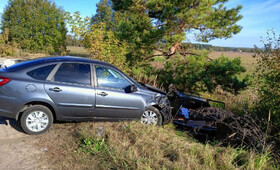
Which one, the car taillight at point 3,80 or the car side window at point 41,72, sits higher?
the car side window at point 41,72

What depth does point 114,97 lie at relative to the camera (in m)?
4.62

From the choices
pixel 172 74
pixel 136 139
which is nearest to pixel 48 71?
pixel 136 139

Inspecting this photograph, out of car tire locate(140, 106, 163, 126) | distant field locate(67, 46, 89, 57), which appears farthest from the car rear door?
distant field locate(67, 46, 89, 57)

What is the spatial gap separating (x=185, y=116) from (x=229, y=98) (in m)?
4.58

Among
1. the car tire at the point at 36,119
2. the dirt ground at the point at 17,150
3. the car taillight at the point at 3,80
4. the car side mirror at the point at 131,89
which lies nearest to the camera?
the dirt ground at the point at 17,150

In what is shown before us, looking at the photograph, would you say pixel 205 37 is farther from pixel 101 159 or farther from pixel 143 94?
pixel 101 159

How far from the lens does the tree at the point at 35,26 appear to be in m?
26.5

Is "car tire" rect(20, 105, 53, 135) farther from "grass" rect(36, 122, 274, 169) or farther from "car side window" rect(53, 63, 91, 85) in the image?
"car side window" rect(53, 63, 91, 85)

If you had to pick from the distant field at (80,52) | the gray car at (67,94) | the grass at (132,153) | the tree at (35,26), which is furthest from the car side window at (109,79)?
the tree at (35,26)

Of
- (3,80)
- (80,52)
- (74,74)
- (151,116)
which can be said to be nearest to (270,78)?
(151,116)

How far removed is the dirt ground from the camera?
3105 millimetres

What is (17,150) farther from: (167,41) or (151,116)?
(167,41)

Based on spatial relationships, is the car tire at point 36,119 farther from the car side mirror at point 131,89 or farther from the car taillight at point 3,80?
the car side mirror at point 131,89

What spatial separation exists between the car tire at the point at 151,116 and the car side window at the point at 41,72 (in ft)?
7.87
